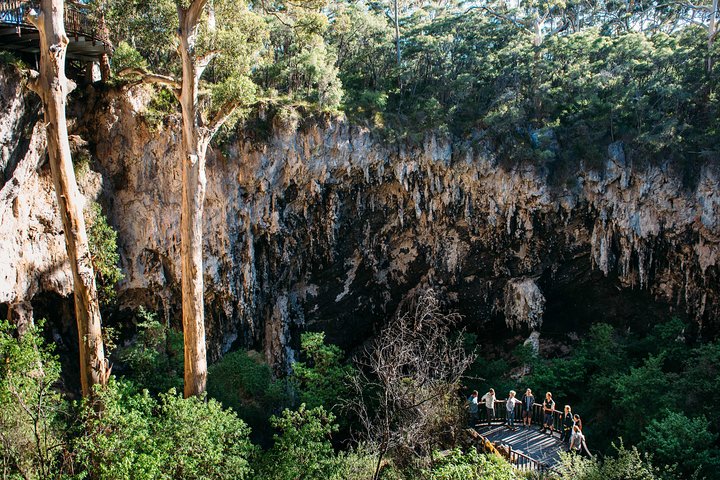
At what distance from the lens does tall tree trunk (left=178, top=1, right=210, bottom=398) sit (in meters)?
11.4

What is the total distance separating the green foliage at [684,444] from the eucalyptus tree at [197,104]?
11205 mm

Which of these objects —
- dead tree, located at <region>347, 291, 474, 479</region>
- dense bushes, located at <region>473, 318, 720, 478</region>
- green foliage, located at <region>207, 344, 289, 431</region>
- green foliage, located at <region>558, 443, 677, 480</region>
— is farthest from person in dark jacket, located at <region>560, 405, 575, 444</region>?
green foliage, located at <region>207, 344, 289, 431</region>

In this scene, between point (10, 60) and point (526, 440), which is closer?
point (10, 60)

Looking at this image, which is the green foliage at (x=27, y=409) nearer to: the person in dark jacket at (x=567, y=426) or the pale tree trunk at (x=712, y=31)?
the person in dark jacket at (x=567, y=426)

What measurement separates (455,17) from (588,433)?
670 inches

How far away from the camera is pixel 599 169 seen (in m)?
19.6

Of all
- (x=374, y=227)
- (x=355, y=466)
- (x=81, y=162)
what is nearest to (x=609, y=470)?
(x=355, y=466)

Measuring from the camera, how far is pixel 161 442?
8.89 metres

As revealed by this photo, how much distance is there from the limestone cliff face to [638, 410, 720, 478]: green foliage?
7.08 metres

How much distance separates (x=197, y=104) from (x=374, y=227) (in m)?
9.88

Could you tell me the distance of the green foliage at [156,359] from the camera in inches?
518

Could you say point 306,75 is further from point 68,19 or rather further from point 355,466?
Result: point 355,466

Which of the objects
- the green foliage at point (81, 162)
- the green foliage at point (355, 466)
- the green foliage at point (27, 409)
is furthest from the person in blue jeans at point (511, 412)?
the green foliage at point (81, 162)

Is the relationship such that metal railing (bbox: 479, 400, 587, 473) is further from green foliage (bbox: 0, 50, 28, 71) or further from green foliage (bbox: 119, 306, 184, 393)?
green foliage (bbox: 0, 50, 28, 71)
